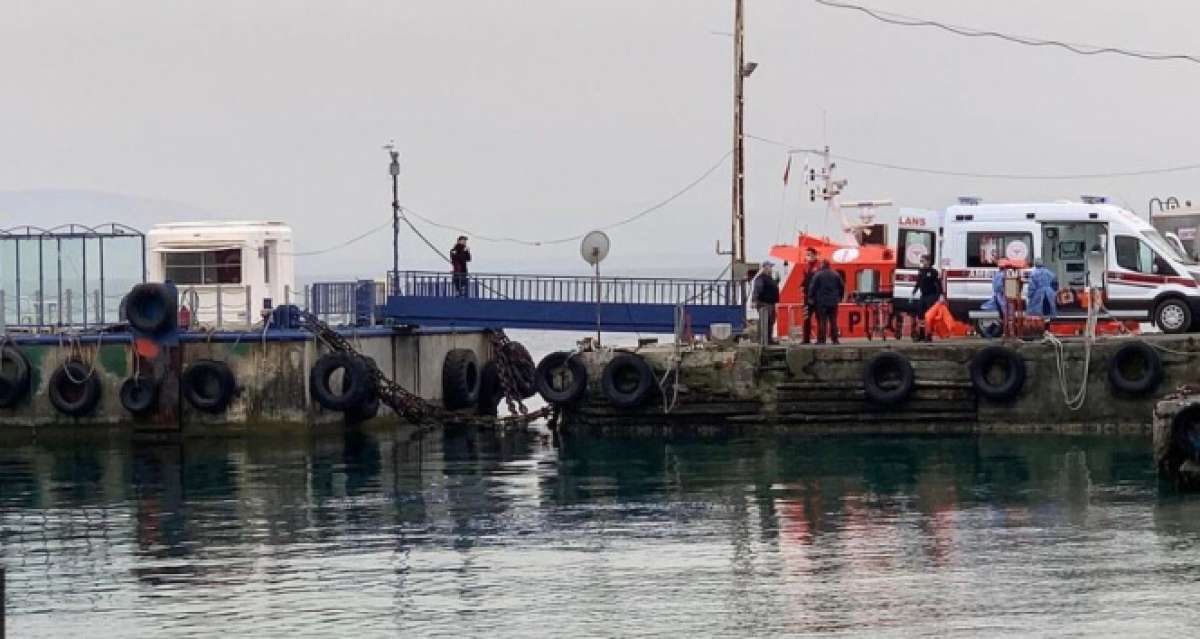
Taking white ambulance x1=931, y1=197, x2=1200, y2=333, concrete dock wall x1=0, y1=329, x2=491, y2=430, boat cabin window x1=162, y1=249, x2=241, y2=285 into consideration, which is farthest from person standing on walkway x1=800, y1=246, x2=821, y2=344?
boat cabin window x1=162, y1=249, x2=241, y2=285

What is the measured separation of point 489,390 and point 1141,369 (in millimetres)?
Result: 15069

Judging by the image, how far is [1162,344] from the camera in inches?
1481

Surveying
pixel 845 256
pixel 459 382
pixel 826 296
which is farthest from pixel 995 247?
pixel 459 382

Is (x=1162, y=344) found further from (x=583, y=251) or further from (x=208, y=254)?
(x=208, y=254)

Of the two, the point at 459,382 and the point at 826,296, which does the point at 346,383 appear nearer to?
the point at 459,382

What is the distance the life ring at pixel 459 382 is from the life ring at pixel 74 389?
7397 millimetres

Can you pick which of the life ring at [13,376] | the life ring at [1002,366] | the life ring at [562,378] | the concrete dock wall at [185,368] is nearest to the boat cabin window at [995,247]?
the life ring at [1002,366]

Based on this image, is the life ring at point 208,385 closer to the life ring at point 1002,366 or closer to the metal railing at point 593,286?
the metal railing at point 593,286

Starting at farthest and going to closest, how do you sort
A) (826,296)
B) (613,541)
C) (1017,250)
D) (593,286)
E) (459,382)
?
(459,382)
(593,286)
(1017,250)
(826,296)
(613,541)

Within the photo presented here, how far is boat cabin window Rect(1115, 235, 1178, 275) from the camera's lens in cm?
3922

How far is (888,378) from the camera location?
1518 inches

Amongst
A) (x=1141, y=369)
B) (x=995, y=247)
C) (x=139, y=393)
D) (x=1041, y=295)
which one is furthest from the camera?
(x=139, y=393)

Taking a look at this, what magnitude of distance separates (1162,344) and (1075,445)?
2390mm

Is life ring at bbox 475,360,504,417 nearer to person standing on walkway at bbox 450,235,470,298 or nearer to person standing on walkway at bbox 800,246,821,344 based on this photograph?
person standing on walkway at bbox 450,235,470,298
